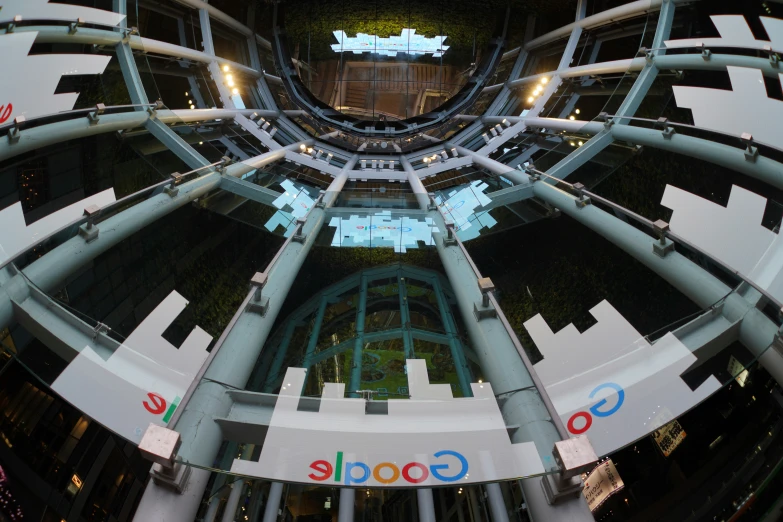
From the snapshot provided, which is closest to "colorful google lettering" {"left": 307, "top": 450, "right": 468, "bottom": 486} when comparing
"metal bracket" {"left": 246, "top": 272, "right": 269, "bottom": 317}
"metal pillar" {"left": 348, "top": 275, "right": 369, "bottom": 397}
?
"metal pillar" {"left": 348, "top": 275, "right": 369, "bottom": 397}

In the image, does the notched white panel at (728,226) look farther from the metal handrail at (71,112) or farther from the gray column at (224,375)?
the metal handrail at (71,112)

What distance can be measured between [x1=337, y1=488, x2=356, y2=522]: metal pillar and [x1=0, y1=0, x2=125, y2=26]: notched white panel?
23.0ft

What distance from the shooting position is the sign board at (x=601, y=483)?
5367 millimetres

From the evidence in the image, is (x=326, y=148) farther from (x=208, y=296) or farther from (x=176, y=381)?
(x=176, y=381)

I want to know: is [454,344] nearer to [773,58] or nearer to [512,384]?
[512,384]

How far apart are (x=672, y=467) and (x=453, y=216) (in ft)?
12.4

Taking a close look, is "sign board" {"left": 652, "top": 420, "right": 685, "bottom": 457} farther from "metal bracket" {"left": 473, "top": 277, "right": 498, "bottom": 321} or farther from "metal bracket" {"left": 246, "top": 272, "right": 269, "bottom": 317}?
Answer: "metal bracket" {"left": 246, "top": 272, "right": 269, "bottom": 317}

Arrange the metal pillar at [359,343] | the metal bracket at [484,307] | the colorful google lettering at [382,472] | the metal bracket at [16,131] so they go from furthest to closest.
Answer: the metal bracket at [16,131] < the metal bracket at [484,307] < the metal pillar at [359,343] < the colorful google lettering at [382,472]

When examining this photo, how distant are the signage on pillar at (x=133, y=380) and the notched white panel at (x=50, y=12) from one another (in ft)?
18.1

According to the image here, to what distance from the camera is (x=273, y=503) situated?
14.4ft

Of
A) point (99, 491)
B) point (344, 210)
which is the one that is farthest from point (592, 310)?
point (99, 491)

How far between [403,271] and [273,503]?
95.1 inches

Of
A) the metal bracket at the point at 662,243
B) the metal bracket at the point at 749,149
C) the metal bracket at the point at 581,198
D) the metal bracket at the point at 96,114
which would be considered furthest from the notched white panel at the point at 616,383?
the metal bracket at the point at 96,114

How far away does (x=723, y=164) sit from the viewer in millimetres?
5496
